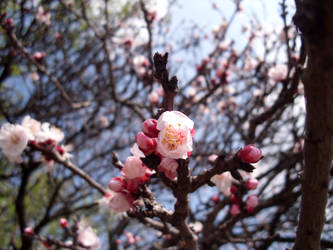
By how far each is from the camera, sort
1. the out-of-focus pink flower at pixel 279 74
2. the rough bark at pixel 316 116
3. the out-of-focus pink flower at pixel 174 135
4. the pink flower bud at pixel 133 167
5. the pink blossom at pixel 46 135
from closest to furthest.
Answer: the rough bark at pixel 316 116
the out-of-focus pink flower at pixel 174 135
the pink flower bud at pixel 133 167
the pink blossom at pixel 46 135
the out-of-focus pink flower at pixel 279 74

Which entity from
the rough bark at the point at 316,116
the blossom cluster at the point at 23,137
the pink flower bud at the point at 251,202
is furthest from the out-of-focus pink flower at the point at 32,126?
the rough bark at the point at 316,116

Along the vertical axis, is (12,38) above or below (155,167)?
above

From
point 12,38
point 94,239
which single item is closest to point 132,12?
point 12,38

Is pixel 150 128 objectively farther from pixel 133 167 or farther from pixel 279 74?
pixel 279 74

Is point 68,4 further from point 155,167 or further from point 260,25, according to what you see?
point 155,167

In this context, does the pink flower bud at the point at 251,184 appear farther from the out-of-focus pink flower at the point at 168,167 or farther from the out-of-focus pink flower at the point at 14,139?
the out-of-focus pink flower at the point at 14,139

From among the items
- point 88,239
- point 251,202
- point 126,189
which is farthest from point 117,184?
point 88,239

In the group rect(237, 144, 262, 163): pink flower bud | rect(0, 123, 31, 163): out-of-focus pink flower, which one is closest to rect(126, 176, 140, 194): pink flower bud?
rect(237, 144, 262, 163): pink flower bud
